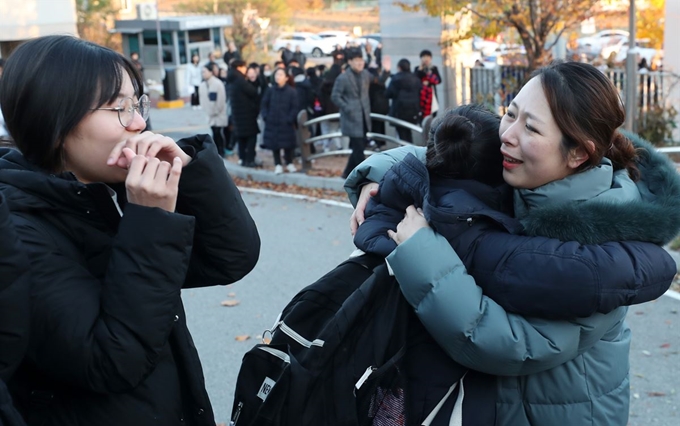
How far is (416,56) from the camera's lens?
56.5ft

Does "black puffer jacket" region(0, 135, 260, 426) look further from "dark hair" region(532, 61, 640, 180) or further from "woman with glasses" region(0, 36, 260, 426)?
"dark hair" region(532, 61, 640, 180)

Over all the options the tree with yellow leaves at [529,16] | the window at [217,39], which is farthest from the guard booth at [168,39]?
the tree with yellow leaves at [529,16]

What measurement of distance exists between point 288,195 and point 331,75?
16.0 feet

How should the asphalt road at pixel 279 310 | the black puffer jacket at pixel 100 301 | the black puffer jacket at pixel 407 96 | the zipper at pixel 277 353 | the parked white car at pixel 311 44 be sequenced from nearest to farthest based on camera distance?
the black puffer jacket at pixel 100 301 < the zipper at pixel 277 353 < the asphalt road at pixel 279 310 < the black puffer jacket at pixel 407 96 < the parked white car at pixel 311 44

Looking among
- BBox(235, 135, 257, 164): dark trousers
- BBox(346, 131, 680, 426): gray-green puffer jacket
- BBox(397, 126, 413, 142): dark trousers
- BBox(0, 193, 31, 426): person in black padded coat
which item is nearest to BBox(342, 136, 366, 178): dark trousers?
BBox(397, 126, 413, 142): dark trousers

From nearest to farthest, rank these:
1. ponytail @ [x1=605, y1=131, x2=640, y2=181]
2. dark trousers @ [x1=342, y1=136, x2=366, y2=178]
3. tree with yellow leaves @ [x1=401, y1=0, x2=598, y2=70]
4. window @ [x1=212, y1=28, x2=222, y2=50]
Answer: ponytail @ [x1=605, y1=131, x2=640, y2=181], tree with yellow leaves @ [x1=401, y1=0, x2=598, y2=70], dark trousers @ [x1=342, y1=136, x2=366, y2=178], window @ [x1=212, y1=28, x2=222, y2=50]

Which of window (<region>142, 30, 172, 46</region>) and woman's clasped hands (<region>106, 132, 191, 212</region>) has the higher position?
window (<region>142, 30, 172, 46</region>)

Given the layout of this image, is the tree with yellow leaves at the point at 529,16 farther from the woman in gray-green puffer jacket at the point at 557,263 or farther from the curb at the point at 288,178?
the woman in gray-green puffer jacket at the point at 557,263

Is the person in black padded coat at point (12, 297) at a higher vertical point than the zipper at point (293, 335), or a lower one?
higher

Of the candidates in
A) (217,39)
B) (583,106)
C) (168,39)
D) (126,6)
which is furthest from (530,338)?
(126,6)

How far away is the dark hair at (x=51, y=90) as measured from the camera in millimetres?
1928

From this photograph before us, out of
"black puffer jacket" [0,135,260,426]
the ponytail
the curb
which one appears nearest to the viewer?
"black puffer jacket" [0,135,260,426]

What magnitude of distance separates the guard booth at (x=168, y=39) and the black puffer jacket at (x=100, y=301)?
1355 inches

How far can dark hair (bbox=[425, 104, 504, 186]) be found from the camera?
2.13 meters
